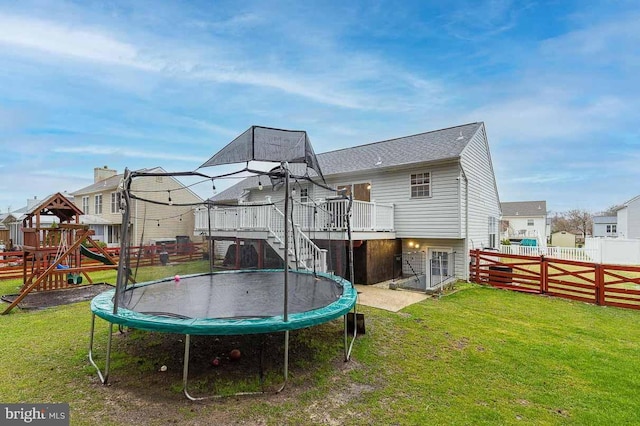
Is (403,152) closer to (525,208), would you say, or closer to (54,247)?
(54,247)

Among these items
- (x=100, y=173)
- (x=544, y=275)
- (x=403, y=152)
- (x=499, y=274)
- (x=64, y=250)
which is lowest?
(x=499, y=274)

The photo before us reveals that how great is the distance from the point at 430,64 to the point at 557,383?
416 inches

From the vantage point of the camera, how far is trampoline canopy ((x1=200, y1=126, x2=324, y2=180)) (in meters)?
3.58

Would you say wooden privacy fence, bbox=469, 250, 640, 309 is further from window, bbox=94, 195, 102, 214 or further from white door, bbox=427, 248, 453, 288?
window, bbox=94, 195, 102, 214

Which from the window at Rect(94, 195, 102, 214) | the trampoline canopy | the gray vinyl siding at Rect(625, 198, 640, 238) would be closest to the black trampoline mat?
the trampoline canopy

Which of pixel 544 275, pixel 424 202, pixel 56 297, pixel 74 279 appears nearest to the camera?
pixel 56 297

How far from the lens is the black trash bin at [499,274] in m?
8.54

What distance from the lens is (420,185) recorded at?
377 inches

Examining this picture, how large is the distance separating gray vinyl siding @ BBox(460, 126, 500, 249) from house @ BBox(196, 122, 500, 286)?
0.10 feet

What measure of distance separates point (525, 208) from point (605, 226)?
22.5 ft

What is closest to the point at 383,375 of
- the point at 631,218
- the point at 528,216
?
the point at 631,218

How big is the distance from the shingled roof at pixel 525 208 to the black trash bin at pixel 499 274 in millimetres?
25077

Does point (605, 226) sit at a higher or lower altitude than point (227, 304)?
higher

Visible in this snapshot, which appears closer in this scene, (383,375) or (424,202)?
(383,375)
